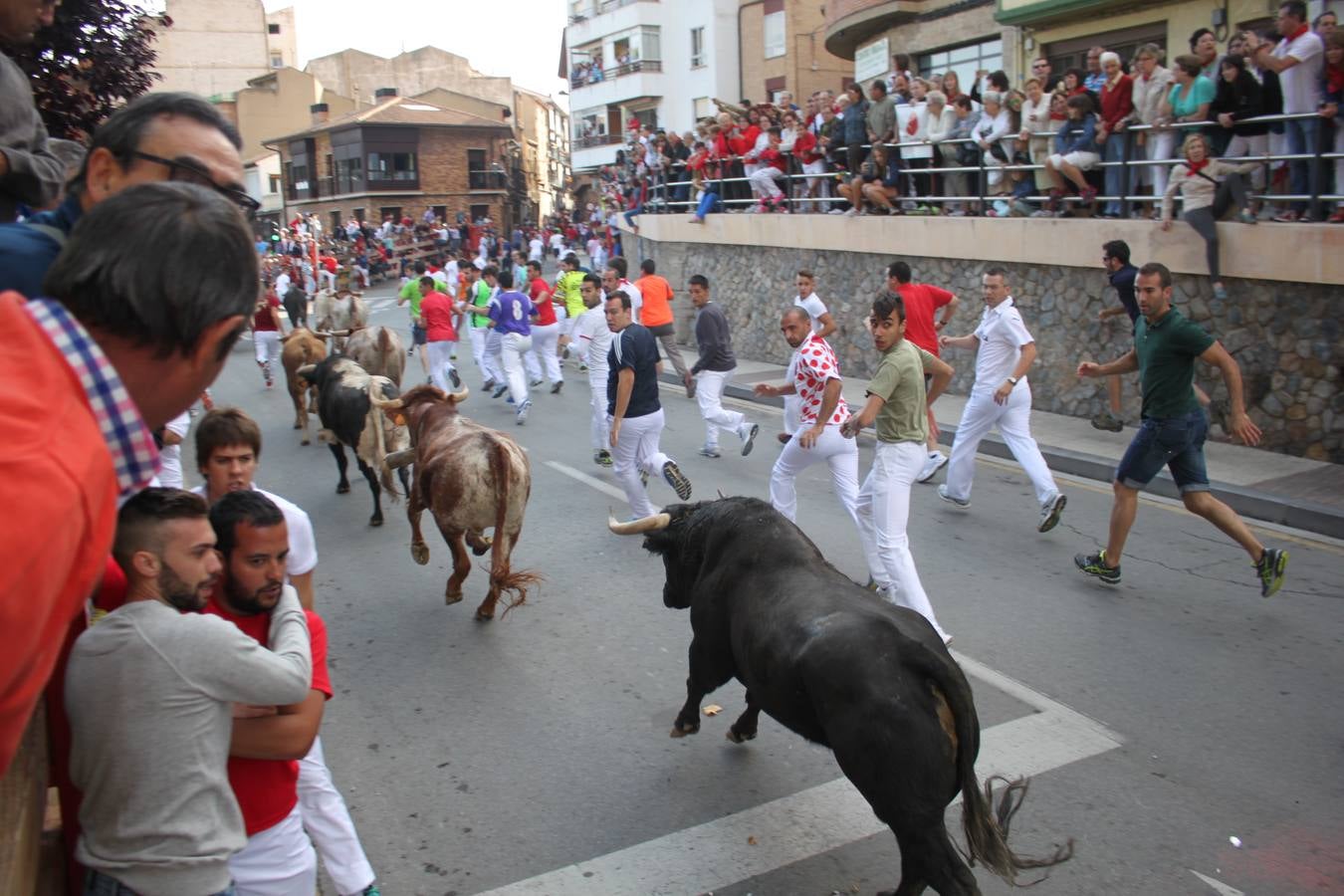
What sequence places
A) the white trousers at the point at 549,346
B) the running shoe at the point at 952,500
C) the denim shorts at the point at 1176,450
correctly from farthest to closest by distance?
the white trousers at the point at 549,346 → the running shoe at the point at 952,500 → the denim shorts at the point at 1176,450

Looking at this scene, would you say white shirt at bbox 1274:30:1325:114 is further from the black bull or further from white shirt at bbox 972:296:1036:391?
the black bull

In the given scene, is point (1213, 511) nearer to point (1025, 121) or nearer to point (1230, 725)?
point (1230, 725)

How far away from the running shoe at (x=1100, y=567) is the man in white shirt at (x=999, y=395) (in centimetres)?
139

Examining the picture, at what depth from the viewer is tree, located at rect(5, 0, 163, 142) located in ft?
28.9

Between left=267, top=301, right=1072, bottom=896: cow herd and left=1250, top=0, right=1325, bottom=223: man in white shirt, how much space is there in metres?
8.53

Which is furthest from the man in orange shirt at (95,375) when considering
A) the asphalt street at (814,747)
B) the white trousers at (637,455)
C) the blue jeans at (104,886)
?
the white trousers at (637,455)

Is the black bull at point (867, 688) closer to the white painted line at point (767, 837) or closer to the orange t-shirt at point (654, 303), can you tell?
the white painted line at point (767, 837)

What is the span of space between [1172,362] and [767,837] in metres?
4.71

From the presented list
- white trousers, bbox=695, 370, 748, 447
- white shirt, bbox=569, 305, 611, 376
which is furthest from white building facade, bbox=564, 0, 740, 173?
white trousers, bbox=695, 370, 748, 447

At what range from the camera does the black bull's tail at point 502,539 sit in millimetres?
6930

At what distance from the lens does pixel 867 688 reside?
367cm

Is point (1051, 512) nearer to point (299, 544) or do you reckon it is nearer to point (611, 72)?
point (299, 544)

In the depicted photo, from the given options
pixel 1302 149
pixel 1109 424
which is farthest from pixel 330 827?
pixel 1302 149

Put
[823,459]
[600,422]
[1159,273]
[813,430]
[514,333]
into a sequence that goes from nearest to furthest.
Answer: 1. [1159,273]
2. [813,430]
3. [823,459]
4. [600,422]
5. [514,333]
